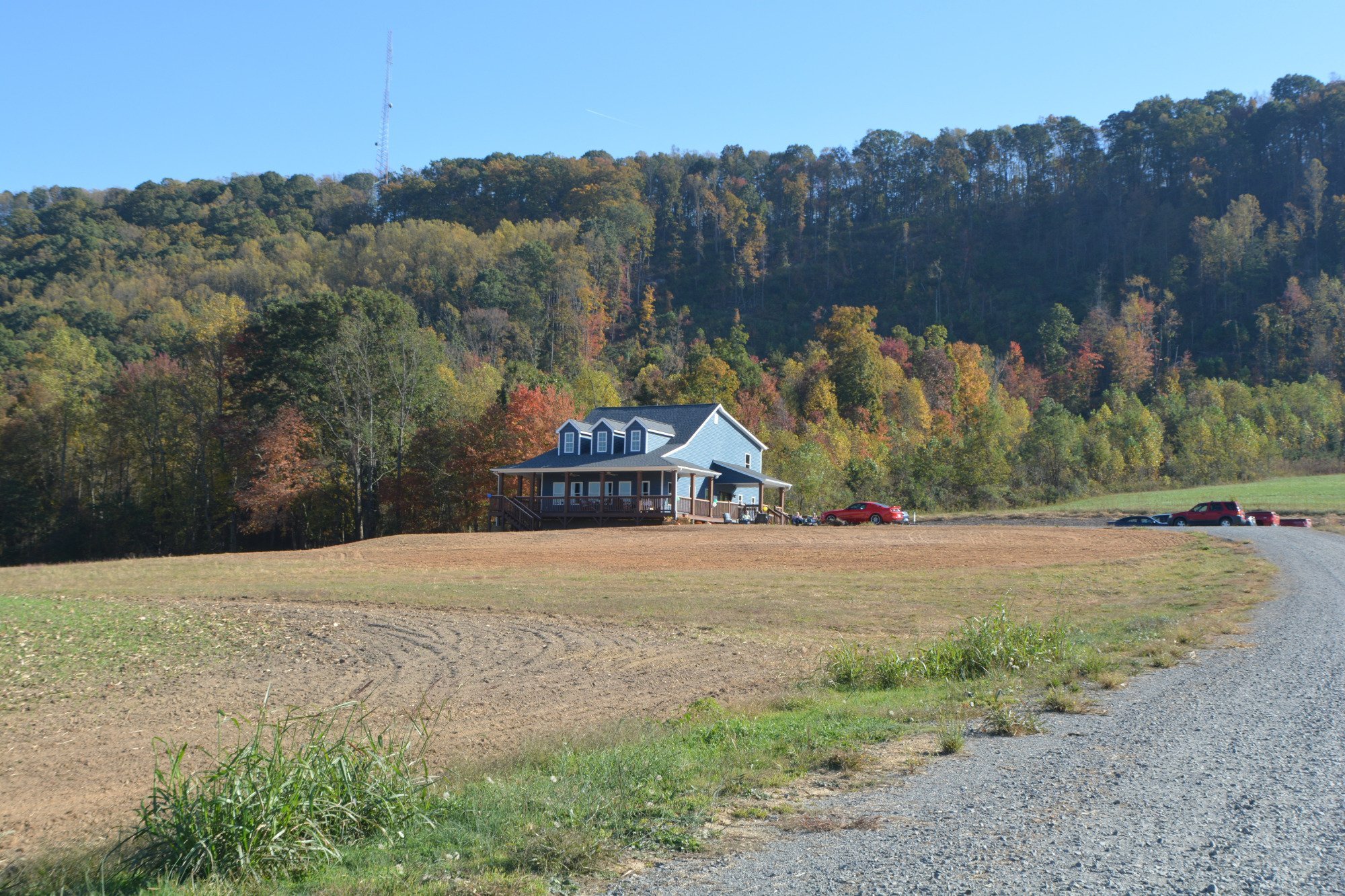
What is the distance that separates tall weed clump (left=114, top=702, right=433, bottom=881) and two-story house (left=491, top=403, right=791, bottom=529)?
132 ft

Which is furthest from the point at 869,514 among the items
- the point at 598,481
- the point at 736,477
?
the point at 598,481

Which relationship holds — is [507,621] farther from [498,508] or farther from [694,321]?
[694,321]

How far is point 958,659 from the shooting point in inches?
494

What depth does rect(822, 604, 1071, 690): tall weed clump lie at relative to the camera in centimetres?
1232

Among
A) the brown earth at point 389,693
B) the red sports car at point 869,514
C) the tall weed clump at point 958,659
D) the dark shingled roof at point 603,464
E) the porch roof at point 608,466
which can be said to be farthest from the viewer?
the red sports car at point 869,514

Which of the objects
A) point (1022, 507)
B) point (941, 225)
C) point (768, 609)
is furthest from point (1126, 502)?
point (941, 225)

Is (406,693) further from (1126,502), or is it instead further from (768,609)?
(1126,502)

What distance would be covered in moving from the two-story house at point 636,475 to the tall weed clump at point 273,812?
40.4 meters

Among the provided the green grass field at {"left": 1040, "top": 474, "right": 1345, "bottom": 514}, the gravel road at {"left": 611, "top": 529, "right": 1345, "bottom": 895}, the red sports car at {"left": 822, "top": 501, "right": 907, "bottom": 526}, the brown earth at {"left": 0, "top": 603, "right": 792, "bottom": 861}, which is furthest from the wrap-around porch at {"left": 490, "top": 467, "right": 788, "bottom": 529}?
the gravel road at {"left": 611, "top": 529, "right": 1345, "bottom": 895}

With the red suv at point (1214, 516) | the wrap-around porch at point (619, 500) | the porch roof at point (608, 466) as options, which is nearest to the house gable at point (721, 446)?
the porch roof at point (608, 466)

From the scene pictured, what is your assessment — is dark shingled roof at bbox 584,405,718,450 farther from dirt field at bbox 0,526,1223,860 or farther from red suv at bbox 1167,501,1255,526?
red suv at bbox 1167,501,1255,526

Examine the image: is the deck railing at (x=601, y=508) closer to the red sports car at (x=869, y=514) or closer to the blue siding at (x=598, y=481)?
the blue siding at (x=598, y=481)

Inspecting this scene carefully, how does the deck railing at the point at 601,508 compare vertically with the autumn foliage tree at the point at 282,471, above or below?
below

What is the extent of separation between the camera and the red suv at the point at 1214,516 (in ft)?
156
